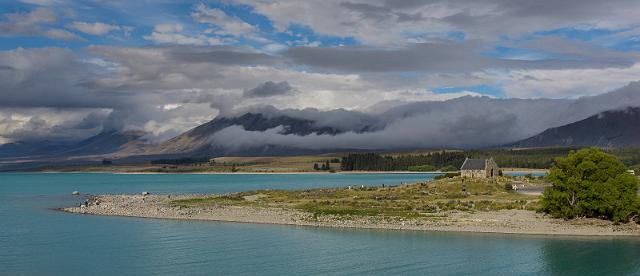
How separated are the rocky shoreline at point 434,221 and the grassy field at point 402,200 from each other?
348 cm

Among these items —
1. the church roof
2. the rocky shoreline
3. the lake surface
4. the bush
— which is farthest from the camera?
the church roof

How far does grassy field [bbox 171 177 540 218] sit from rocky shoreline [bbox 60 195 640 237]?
11.4 ft

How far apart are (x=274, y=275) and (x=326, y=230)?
2147 centimetres

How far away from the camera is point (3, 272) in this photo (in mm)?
47219

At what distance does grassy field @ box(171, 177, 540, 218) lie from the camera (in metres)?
79.4

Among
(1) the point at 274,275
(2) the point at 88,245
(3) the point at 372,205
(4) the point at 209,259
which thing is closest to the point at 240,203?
(3) the point at 372,205

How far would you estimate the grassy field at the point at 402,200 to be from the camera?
79.4 m

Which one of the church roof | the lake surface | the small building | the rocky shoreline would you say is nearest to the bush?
the rocky shoreline

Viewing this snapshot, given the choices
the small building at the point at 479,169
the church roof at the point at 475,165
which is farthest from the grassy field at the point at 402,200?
the church roof at the point at 475,165

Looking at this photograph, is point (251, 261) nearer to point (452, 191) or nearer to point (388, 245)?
point (388, 245)

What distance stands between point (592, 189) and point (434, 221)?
16.4 metres

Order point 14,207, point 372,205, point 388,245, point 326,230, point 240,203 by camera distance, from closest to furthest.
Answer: point 388,245, point 326,230, point 372,205, point 240,203, point 14,207

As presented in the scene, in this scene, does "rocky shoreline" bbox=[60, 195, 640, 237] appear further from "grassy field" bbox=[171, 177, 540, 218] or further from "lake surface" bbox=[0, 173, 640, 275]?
"grassy field" bbox=[171, 177, 540, 218]

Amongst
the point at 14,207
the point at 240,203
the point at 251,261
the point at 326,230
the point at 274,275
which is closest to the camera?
the point at 274,275
